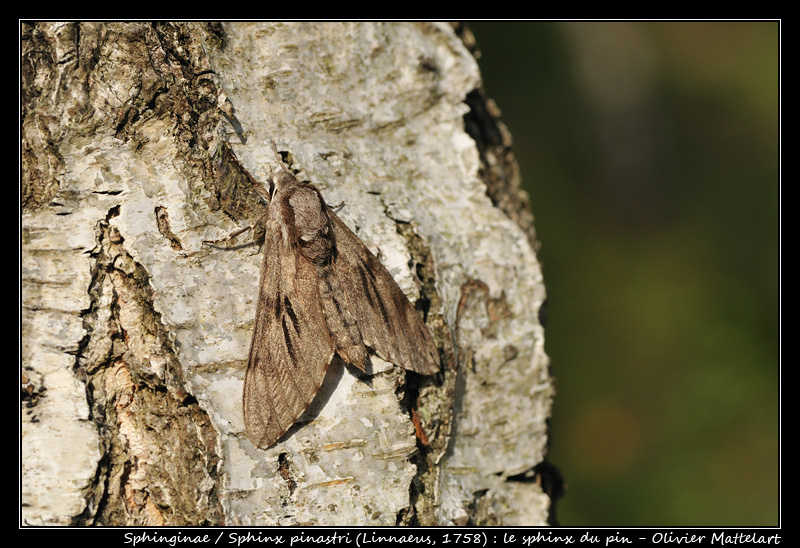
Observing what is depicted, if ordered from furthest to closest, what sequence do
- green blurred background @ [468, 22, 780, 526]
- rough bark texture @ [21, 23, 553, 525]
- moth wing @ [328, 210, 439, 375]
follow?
green blurred background @ [468, 22, 780, 526] < moth wing @ [328, 210, 439, 375] < rough bark texture @ [21, 23, 553, 525]

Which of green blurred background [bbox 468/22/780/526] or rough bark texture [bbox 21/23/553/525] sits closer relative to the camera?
rough bark texture [bbox 21/23/553/525]

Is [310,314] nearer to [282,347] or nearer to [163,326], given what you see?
[282,347]

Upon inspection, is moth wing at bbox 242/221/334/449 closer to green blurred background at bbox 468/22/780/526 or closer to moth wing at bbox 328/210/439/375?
moth wing at bbox 328/210/439/375

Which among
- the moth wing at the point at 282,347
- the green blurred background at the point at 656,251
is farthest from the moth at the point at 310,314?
the green blurred background at the point at 656,251

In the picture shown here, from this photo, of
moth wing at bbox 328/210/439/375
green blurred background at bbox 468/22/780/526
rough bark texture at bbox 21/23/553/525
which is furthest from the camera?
green blurred background at bbox 468/22/780/526

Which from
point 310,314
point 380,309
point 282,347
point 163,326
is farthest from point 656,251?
point 163,326

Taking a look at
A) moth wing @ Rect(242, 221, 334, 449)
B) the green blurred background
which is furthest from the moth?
the green blurred background
